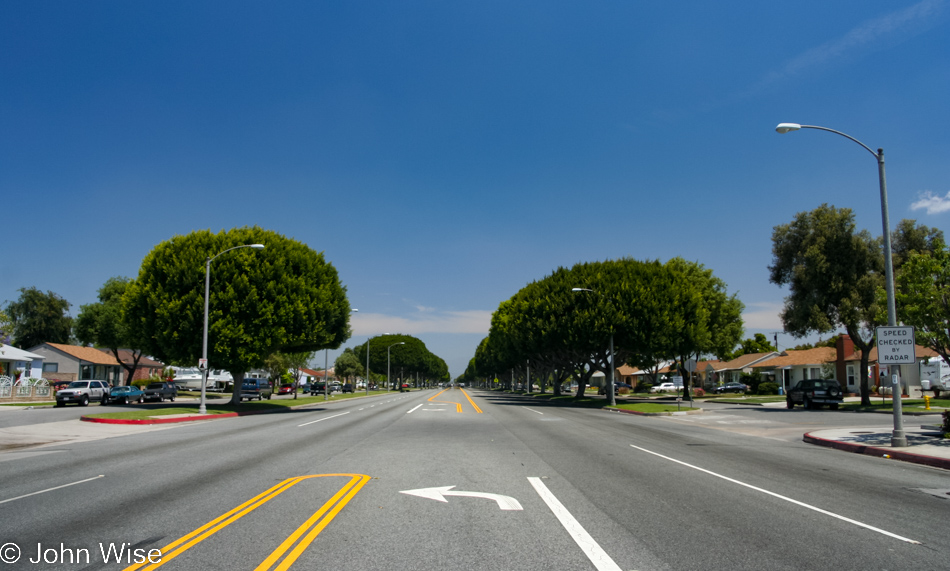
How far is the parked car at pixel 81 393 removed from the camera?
3866cm

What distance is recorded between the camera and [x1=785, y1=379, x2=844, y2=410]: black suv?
123 feet

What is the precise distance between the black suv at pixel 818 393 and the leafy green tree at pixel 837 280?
2542 millimetres

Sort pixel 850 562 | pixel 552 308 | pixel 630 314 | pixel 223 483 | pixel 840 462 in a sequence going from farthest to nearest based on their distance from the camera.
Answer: pixel 552 308
pixel 630 314
pixel 840 462
pixel 223 483
pixel 850 562

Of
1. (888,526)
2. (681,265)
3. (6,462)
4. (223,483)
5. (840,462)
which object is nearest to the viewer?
(888,526)

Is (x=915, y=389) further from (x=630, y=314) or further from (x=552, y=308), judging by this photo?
(x=552, y=308)

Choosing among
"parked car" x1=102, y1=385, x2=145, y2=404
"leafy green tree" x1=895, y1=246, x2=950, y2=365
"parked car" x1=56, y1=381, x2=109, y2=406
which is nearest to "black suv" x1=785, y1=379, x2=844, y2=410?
"leafy green tree" x1=895, y1=246, x2=950, y2=365

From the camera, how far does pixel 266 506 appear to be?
815 centimetres

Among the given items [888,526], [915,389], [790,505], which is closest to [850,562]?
[888,526]

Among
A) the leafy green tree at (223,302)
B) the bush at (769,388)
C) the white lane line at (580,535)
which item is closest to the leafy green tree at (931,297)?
the white lane line at (580,535)

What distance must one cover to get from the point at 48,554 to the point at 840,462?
15.0 meters

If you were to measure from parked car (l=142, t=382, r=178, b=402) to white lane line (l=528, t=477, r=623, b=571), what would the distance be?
4948 centimetres

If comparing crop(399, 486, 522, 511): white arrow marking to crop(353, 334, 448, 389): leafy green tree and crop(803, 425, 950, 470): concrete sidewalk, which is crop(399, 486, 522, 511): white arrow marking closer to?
crop(803, 425, 950, 470): concrete sidewalk

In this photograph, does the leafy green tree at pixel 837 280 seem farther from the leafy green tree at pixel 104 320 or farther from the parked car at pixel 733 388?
the leafy green tree at pixel 104 320

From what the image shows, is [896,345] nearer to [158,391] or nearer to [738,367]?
[158,391]
